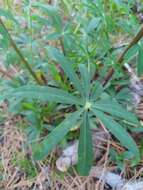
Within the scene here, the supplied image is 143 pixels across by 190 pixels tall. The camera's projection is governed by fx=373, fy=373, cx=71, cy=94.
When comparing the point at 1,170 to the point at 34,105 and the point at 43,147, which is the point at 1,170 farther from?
the point at 43,147

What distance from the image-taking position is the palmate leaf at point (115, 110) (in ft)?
2.72

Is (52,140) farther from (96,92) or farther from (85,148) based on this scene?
(96,92)

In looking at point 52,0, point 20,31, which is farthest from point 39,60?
point 52,0

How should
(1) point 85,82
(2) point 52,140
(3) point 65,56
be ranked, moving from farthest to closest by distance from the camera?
(3) point 65,56 < (1) point 85,82 < (2) point 52,140

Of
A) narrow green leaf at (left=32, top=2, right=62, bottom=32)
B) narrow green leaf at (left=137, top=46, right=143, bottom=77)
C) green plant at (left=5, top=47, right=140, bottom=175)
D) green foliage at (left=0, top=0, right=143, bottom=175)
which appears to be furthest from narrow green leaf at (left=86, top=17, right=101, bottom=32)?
green plant at (left=5, top=47, right=140, bottom=175)

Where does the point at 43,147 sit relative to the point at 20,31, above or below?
below

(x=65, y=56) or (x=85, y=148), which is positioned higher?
(x=65, y=56)

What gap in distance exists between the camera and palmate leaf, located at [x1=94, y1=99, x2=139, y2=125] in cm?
83

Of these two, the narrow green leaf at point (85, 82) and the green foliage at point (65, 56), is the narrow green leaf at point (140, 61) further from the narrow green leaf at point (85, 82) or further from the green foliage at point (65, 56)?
the narrow green leaf at point (85, 82)

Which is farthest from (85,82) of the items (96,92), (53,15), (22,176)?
(22,176)

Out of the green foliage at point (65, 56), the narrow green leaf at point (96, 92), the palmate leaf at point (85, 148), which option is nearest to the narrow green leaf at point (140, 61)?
the green foliage at point (65, 56)

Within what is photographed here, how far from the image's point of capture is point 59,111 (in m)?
1.14

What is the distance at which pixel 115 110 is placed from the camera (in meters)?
0.83

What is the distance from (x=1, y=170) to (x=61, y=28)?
466mm
